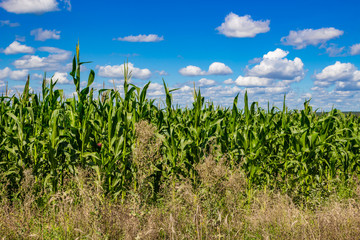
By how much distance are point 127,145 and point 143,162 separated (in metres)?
1.28

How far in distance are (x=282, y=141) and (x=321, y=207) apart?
1627mm

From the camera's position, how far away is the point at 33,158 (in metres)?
5.37

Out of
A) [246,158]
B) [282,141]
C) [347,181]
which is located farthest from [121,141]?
[347,181]

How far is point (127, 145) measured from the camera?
208 inches

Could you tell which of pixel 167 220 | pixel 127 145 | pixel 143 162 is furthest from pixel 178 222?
pixel 127 145

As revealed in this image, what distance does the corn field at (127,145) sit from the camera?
505 centimetres

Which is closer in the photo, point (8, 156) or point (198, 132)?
point (198, 132)

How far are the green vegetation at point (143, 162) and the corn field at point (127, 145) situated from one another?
2 cm

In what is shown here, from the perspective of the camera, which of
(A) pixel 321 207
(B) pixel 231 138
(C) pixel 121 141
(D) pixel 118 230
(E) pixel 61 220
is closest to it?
(D) pixel 118 230

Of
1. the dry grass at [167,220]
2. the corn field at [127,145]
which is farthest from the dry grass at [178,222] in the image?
the corn field at [127,145]

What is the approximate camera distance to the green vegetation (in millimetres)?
4312

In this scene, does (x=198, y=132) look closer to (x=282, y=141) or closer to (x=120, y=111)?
(x=120, y=111)

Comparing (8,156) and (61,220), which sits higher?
(8,156)

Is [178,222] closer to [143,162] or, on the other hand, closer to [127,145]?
[143,162]
